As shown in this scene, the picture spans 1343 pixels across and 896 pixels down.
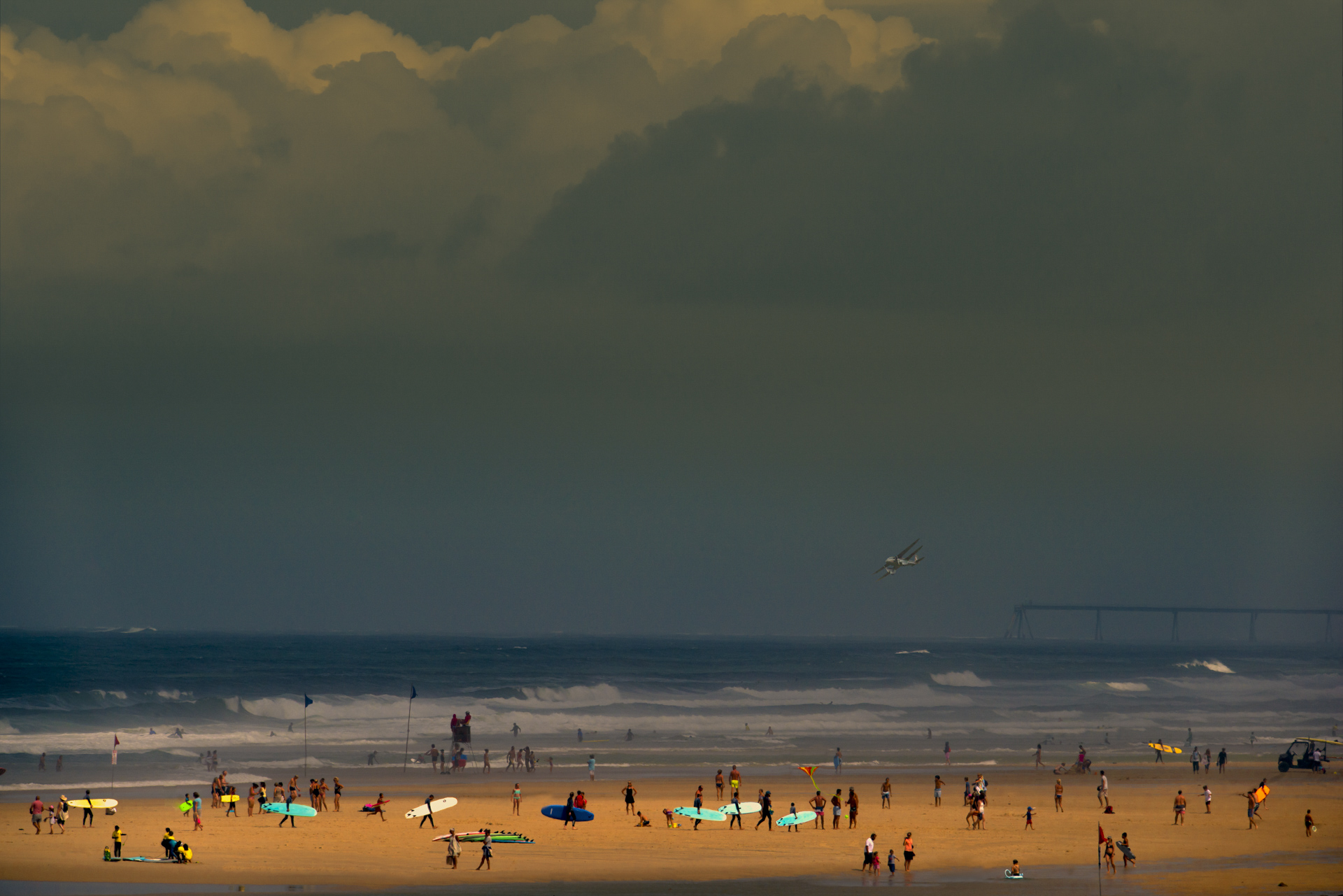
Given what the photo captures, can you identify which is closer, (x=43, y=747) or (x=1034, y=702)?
(x=43, y=747)

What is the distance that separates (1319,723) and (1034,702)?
3447cm

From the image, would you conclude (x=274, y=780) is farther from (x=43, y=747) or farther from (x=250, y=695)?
(x=250, y=695)

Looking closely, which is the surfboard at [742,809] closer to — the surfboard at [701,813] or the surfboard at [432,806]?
the surfboard at [701,813]

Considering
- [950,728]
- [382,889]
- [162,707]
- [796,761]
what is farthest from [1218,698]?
[382,889]

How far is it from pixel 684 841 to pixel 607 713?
65.5 meters

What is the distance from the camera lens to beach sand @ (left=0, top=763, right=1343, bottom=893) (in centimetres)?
3650

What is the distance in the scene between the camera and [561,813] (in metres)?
45.8

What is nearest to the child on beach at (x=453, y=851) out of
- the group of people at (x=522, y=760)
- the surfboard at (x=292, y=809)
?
the surfboard at (x=292, y=809)

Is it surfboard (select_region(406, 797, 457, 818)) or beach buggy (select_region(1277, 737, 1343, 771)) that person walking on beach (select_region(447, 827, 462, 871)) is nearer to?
surfboard (select_region(406, 797, 457, 818))

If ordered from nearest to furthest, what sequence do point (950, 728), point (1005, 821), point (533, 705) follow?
point (1005, 821) → point (950, 728) → point (533, 705)

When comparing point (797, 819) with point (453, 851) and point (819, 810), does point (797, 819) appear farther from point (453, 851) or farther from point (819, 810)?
point (453, 851)

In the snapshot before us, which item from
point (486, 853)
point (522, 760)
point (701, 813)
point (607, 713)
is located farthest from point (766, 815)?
point (607, 713)

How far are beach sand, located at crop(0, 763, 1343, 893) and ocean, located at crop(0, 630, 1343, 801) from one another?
1035 cm

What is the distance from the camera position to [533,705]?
115688 mm
